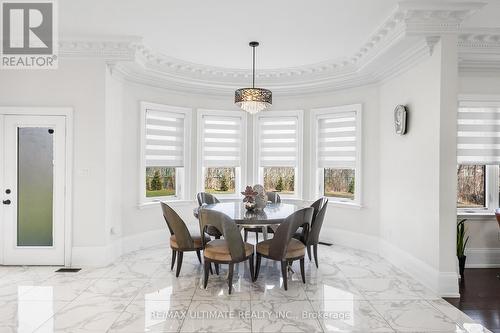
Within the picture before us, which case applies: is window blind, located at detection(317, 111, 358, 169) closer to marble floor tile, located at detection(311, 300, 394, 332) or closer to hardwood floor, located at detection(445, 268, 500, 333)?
hardwood floor, located at detection(445, 268, 500, 333)

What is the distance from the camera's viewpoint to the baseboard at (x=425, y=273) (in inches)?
134

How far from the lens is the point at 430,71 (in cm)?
363

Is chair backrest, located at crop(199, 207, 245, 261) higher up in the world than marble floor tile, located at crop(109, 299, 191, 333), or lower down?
higher up

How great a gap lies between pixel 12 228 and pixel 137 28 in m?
3.31

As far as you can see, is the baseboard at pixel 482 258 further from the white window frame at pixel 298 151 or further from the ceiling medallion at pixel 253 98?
the ceiling medallion at pixel 253 98

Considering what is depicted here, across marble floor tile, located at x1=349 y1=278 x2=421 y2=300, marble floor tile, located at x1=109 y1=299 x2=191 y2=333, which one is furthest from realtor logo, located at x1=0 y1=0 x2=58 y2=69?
marble floor tile, located at x1=349 y1=278 x2=421 y2=300

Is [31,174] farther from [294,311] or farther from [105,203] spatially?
[294,311]

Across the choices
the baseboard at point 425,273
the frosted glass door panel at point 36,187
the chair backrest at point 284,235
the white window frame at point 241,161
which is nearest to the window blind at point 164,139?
the white window frame at point 241,161

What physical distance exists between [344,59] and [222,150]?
9.12ft

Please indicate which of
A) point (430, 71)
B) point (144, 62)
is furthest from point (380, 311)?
point (144, 62)

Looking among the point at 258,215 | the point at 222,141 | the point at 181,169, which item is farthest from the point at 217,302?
the point at 222,141

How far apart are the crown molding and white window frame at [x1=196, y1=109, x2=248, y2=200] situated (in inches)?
15.9

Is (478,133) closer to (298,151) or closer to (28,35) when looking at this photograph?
(298,151)

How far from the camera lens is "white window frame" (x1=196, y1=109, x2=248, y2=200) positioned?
5852 millimetres
